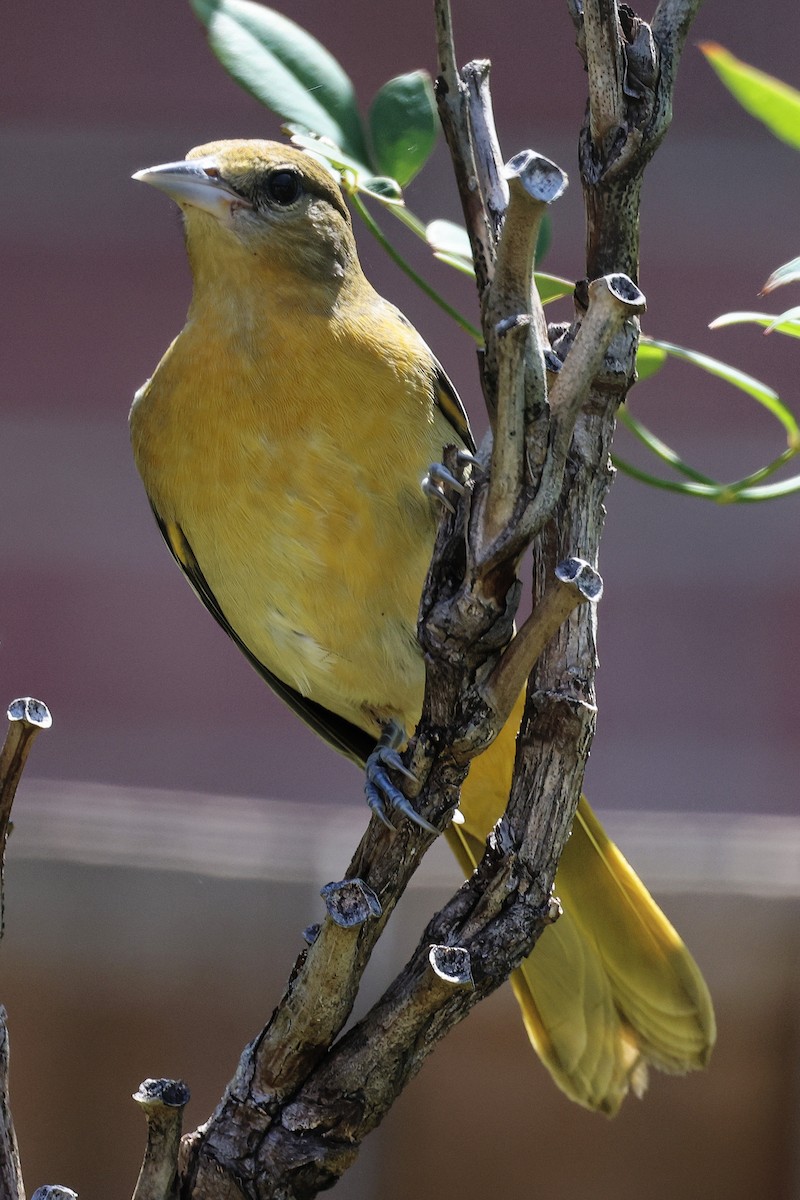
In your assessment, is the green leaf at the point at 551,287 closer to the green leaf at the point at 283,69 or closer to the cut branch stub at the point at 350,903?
the green leaf at the point at 283,69

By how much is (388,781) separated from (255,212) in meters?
0.82

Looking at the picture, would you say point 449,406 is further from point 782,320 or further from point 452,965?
point 452,965

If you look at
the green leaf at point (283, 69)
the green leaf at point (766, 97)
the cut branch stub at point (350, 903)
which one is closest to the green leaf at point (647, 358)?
the green leaf at point (766, 97)

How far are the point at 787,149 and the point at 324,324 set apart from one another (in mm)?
2203

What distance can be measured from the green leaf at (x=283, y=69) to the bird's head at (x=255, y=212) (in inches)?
12.9

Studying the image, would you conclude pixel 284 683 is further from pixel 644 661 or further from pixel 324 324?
pixel 644 661

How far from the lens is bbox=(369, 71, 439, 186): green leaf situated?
1445 mm

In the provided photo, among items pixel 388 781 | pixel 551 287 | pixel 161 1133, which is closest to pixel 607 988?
pixel 388 781

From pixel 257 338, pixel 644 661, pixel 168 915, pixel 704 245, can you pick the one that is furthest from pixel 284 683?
pixel 704 245

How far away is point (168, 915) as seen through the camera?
3.01 meters

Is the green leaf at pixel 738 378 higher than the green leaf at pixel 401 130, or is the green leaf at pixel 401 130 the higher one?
the green leaf at pixel 401 130

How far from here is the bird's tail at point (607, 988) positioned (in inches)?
65.9

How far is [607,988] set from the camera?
1.75 metres

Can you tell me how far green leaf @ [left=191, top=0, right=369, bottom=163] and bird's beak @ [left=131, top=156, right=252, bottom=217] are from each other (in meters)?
0.30
